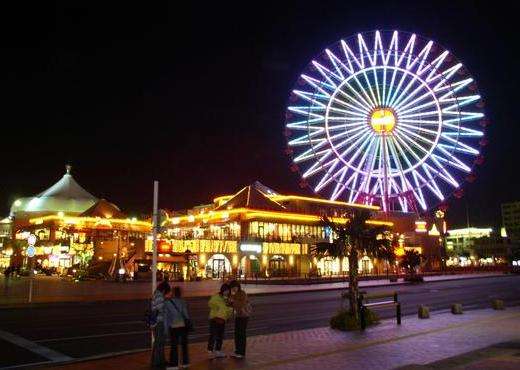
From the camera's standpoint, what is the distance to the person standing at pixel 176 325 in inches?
442

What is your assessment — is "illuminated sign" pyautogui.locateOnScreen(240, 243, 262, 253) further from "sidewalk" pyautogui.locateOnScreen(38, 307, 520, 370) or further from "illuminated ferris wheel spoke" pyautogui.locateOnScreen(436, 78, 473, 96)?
"sidewalk" pyautogui.locateOnScreen(38, 307, 520, 370)

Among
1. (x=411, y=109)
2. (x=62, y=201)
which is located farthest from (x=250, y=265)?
(x=62, y=201)

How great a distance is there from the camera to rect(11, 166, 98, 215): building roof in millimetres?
88750

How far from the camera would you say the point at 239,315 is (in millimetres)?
12891

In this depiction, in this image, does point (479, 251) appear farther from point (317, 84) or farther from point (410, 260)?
point (317, 84)

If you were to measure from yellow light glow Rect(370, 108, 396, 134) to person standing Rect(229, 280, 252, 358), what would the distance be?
176 ft

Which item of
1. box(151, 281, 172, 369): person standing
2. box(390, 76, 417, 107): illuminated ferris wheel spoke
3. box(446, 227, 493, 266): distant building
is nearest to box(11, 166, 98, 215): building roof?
box(390, 76, 417, 107): illuminated ferris wheel spoke

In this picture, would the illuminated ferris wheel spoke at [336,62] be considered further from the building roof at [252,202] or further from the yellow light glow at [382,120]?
the building roof at [252,202]

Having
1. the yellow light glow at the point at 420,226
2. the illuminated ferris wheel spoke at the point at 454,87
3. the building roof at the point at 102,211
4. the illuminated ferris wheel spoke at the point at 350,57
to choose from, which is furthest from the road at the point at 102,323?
the yellow light glow at the point at 420,226

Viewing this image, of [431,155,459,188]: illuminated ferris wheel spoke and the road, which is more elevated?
[431,155,459,188]: illuminated ferris wheel spoke

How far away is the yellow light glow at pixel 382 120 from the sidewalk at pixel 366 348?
4777cm

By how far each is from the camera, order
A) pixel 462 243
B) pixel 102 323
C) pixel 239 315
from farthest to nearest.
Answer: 1. pixel 462 243
2. pixel 102 323
3. pixel 239 315

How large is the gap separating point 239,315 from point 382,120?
5434cm

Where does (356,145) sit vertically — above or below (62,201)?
above
